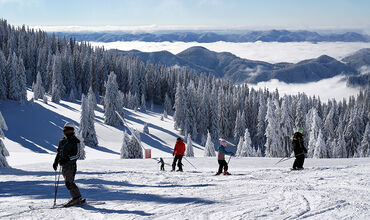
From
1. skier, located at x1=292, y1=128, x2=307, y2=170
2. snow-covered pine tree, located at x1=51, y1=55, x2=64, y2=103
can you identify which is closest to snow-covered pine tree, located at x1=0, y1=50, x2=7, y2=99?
snow-covered pine tree, located at x1=51, y1=55, x2=64, y2=103

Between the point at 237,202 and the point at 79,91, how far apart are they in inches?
3834

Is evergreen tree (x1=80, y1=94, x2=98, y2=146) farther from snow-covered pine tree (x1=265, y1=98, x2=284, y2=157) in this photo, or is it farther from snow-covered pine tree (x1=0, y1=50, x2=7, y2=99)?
snow-covered pine tree (x1=265, y1=98, x2=284, y2=157)

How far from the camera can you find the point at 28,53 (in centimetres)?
10875

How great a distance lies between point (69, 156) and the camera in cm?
836

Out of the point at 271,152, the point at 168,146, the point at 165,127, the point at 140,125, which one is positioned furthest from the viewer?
the point at 165,127

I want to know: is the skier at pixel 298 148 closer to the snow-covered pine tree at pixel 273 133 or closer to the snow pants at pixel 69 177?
the snow pants at pixel 69 177

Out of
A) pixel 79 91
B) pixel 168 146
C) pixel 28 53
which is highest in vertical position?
pixel 28 53

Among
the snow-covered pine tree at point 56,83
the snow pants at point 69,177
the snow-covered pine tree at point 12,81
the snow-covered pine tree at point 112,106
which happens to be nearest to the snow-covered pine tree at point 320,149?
the snow-covered pine tree at point 112,106

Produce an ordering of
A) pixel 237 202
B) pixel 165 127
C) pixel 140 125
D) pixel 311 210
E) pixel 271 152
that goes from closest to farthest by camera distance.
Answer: pixel 311 210, pixel 237 202, pixel 271 152, pixel 140 125, pixel 165 127

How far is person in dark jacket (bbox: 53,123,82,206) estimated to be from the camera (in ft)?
27.3

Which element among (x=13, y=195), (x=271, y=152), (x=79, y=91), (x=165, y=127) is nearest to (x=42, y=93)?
(x=79, y=91)

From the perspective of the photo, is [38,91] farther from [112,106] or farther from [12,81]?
[112,106]

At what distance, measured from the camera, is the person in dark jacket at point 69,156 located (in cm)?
832

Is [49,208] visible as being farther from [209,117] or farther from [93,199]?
[209,117]
